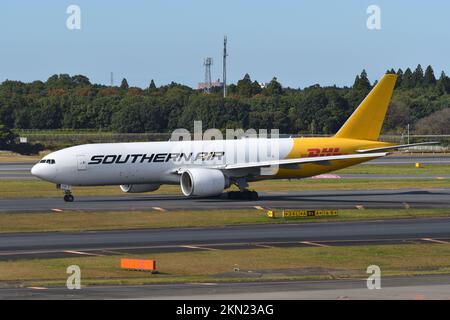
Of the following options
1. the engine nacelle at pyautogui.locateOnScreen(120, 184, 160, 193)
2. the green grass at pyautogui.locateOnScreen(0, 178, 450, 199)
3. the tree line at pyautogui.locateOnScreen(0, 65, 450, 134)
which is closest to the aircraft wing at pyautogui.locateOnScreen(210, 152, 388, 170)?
the engine nacelle at pyautogui.locateOnScreen(120, 184, 160, 193)

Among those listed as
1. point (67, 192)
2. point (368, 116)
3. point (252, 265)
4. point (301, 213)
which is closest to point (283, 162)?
point (368, 116)

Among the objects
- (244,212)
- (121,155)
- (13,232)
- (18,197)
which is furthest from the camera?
(18,197)

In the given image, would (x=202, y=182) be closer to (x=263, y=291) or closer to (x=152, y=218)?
(x=152, y=218)

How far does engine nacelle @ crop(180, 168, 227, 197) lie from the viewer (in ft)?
222

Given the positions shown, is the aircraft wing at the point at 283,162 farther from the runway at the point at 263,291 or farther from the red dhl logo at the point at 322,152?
the runway at the point at 263,291

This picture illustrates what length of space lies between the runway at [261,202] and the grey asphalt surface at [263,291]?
94.0 ft

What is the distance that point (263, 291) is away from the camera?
32.9 metres

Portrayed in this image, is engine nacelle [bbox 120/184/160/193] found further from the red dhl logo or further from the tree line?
the tree line

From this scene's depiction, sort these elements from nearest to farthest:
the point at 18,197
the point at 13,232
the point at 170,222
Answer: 1. the point at 13,232
2. the point at 170,222
3. the point at 18,197

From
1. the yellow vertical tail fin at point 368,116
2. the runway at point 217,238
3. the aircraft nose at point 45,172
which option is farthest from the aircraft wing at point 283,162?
the runway at point 217,238

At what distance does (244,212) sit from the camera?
203 feet

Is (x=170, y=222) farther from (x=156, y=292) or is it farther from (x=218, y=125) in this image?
(x=218, y=125)
